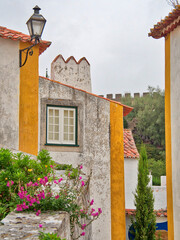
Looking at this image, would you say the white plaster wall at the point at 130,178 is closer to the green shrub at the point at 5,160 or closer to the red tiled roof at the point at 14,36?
the red tiled roof at the point at 14,36

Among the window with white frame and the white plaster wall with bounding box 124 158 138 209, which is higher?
the window with white frame

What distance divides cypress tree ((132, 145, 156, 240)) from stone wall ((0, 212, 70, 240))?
37.2 feet

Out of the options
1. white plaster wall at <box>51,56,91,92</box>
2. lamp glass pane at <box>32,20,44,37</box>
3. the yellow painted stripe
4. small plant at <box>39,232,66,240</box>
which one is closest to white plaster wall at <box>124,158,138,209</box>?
white plaster wall at <box>51,56,91,92</box>

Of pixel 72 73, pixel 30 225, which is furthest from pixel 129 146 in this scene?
pixel 30 225

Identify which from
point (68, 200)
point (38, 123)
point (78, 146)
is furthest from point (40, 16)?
point (68, 200)

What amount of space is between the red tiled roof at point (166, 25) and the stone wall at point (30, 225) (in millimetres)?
7406

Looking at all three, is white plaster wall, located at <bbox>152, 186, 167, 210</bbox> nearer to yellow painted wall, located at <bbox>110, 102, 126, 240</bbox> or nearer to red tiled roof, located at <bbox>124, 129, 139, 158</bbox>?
red tiled roof, located at <bbox>124, 129, 139, 158</bbox>

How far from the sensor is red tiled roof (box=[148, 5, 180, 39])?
10.2m

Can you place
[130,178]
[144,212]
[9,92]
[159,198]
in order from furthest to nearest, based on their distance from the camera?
[159,198]
[130,178]
[144,212]
[9,92]

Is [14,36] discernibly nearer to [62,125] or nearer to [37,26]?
[37,26]

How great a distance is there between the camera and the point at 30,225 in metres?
3.88

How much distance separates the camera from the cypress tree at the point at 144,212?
1510 cm

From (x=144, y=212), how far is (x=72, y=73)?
6.31 metres

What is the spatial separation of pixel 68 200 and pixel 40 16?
576cm
